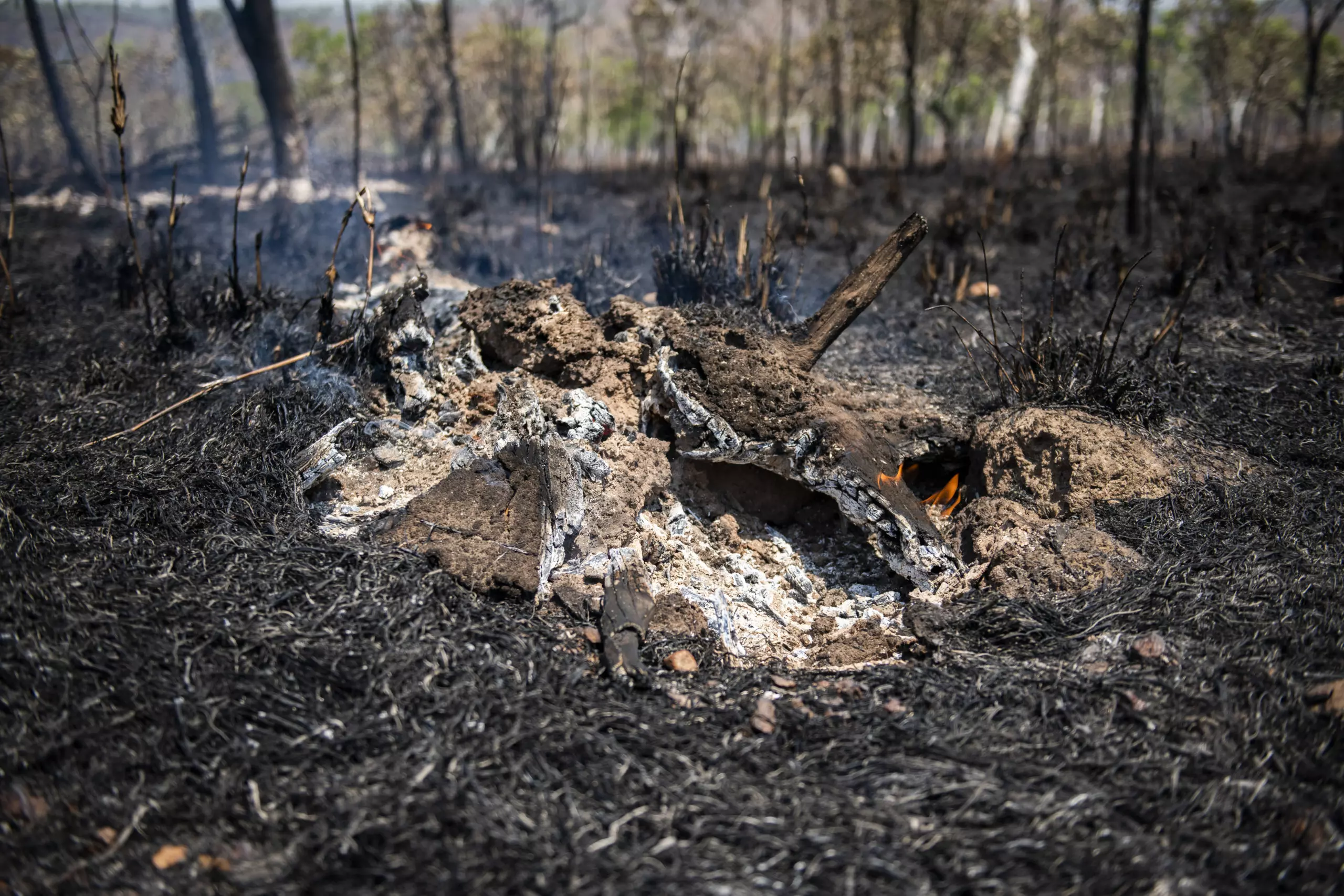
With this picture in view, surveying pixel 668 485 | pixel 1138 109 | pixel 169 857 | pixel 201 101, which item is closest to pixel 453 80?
pixel 201 101

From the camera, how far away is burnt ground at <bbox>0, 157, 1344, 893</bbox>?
1762 mm

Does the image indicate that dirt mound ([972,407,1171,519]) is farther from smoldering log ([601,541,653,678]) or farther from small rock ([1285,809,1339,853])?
smoldering log ([601,541,653,678])

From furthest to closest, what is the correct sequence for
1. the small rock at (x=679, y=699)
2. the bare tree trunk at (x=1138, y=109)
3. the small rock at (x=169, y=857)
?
the bare tree trunk at (x=1138, y=109), the small rock at (x=679, y=699), the small rock at (x=169, y=857)

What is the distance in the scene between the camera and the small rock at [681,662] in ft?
8.14

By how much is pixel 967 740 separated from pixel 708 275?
144 inches

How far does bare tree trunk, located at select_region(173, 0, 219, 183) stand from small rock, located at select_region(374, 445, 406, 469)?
12.4 m

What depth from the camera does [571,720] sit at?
7.02ft

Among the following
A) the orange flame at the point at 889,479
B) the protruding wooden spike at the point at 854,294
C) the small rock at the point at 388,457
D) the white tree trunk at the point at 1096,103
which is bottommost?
the orange flame at the point at 889,479

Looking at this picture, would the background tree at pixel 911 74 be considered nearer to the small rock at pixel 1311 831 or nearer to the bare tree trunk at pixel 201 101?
the small rock at pixel 1311 831

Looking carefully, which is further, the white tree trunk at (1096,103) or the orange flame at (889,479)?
the white tree trunk at (1096,103)

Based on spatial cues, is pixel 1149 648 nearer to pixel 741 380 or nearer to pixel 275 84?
pixel 741 380

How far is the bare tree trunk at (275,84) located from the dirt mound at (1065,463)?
395 inches

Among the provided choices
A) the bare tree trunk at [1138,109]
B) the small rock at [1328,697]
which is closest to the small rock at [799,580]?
the small rock at [1328,697]

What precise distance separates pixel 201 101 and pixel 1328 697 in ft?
53.1
